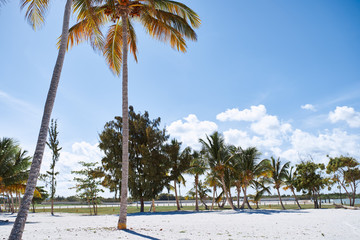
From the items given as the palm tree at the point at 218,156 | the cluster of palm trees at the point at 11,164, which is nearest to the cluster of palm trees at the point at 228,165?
the palm tree at the point at 218,156

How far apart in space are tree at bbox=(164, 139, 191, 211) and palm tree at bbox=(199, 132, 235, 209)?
9.09 feet

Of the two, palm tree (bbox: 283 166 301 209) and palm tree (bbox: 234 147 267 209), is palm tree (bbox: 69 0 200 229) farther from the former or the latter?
palm tree (bbox: 283 166 301 209)

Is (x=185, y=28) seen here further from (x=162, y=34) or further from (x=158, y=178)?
(x=158, y=178)

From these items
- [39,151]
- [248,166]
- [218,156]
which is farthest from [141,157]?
[39,151]

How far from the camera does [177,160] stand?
1131 inches

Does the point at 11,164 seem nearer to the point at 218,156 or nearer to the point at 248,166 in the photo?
the point at 218,156

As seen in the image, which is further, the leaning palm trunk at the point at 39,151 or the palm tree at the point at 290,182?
the palm tree at the point at 290,182

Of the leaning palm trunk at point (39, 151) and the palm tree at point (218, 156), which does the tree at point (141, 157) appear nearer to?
the palm tree at point (218, 156)

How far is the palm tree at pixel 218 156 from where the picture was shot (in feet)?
82.8

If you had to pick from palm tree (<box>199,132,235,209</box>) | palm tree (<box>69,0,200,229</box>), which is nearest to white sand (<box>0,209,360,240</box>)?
palm tree (<box>69,0,200,229</box>)

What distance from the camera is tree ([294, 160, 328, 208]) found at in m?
31.1

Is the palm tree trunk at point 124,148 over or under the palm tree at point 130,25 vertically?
under

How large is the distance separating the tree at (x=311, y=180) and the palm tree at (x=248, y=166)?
8.74m

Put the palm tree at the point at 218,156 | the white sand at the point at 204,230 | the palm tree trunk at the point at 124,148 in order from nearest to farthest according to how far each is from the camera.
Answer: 1. the white sand at the point at 204,230
2. the palm tree trunk at the point at 124,148
3. the palm tree at the point at 218,156
